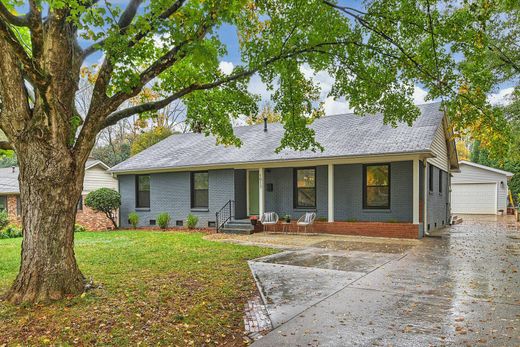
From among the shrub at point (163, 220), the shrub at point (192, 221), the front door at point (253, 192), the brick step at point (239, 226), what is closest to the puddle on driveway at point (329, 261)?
the brick step at point (239, 226)

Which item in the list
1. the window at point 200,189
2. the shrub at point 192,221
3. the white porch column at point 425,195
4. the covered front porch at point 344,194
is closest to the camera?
the covered front porch at point 344,194

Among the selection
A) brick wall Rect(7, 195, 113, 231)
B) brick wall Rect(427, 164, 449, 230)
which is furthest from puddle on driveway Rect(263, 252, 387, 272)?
brick wall Rect(7, 195, 113, 231)

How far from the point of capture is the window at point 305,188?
14.5m

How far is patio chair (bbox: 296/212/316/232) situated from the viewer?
1320 cm

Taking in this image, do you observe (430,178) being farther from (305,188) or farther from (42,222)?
(42,222)

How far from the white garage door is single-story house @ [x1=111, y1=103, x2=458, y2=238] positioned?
8620 millimetres

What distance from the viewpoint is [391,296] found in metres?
5.35

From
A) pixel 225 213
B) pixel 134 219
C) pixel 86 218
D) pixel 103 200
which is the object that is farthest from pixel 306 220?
pixel 86 218

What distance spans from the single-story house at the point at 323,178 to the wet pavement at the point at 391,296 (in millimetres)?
3382

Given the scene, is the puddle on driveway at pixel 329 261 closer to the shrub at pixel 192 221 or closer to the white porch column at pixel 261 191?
the white porch column at pixel 261 191

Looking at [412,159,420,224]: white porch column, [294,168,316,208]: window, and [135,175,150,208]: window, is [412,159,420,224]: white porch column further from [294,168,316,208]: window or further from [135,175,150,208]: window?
[135,175,150,208]: window

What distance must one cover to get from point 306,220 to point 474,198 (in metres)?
18.6

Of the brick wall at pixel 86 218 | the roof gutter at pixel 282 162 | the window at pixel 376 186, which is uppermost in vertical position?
the roof gutter at pixel 282 162

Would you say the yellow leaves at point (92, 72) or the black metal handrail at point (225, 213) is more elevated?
the yellow leaves at point (92, 72)
